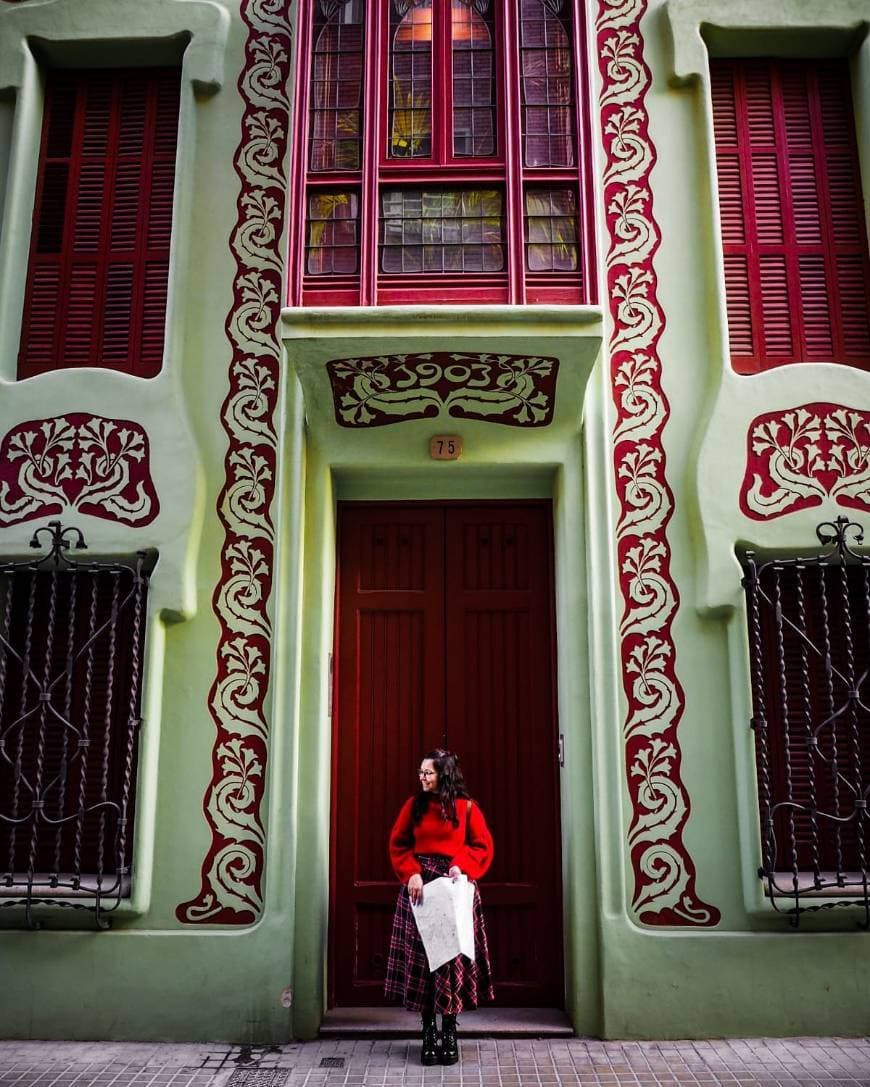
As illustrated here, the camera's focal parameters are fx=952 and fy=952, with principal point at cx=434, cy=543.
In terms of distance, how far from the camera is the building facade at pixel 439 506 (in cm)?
548

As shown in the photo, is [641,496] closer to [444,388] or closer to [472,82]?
[444,388]

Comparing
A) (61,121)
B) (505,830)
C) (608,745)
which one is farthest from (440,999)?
(61,121)

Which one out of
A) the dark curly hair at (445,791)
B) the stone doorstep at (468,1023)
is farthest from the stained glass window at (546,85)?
the stone doorstep at (468,1023)

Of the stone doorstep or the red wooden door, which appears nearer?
the stone doorstep

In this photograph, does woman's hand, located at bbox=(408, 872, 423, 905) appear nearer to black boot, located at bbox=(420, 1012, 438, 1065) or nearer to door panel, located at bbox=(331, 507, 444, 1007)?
black boot, located at bbox=(420, 1012, 438, 1065)

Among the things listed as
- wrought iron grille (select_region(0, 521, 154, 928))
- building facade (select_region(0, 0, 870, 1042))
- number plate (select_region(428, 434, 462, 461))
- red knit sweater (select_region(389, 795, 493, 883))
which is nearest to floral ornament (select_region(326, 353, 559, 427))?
building facade (select_region(0, 0, 870, 1042))

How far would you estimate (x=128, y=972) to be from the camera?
544cm

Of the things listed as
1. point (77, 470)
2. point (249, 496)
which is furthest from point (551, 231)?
point (77, 470)

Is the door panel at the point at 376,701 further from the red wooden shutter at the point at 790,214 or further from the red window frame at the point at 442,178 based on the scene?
the red wooden shutter at the point at 790,214

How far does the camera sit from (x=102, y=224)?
6.62 meters

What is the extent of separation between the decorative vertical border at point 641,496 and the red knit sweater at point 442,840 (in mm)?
975

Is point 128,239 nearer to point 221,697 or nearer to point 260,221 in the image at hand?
point 260,221

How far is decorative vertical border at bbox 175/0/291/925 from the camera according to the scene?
5.61m

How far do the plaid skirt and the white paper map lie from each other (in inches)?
3.9
